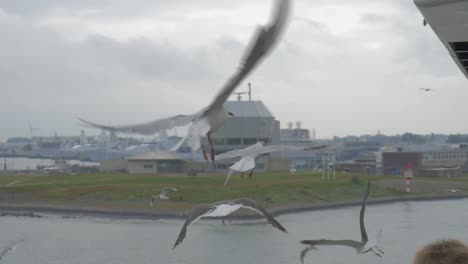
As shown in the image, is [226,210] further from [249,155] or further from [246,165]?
[249,155]

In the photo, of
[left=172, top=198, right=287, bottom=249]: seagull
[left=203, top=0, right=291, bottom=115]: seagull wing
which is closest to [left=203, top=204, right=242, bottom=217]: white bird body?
[left=172, top=198, right=287, bottom=249]: seagull

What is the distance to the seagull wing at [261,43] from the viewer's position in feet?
6.79

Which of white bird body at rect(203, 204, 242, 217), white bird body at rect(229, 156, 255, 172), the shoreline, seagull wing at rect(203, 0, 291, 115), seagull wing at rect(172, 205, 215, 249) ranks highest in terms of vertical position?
seagull wing at rect(203, 0, 291, 115)

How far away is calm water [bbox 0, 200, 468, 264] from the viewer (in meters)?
17.3

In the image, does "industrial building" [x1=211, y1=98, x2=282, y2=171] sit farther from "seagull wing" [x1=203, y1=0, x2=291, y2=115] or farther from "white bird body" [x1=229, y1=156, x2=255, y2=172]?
"seagull wing" [x1=203, y1=0, x2=291, y2=115]

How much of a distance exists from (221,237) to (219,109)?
1788 centimetres

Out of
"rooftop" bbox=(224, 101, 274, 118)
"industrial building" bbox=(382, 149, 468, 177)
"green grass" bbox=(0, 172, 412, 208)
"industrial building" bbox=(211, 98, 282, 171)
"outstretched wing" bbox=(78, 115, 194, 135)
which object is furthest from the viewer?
"industrial building" bbox=(382, 149, 468, 177)

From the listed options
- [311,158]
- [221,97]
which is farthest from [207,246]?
[311,158]

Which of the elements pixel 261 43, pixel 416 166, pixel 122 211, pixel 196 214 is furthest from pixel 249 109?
pixel 261 43

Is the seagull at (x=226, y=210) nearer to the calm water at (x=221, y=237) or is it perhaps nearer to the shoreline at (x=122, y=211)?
the calm water at (x=221, y=237)

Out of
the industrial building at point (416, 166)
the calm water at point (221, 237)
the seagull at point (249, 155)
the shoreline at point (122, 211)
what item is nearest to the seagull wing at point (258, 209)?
the seagull at point (249, 155)

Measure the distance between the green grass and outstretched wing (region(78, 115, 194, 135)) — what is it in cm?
2398

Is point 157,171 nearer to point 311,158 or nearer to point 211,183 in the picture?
point 211,183

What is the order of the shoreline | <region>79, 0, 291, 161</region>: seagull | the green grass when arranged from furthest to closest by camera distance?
1. the green grass
2. the shoreline
3. <region>79, 0, 291, 161</region>: seagull
